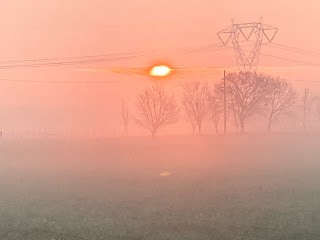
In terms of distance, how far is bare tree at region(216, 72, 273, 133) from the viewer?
7038 centimetres

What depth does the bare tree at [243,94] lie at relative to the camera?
7038 cm

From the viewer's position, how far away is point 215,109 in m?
78.7

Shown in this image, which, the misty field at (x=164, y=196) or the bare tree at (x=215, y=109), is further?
the bare tree at (x=215, y=109)

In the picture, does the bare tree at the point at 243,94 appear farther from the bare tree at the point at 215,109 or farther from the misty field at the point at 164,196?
the misty field at the point at 164,196

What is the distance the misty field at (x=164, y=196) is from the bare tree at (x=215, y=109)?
18.8m

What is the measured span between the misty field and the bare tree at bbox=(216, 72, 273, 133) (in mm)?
14461

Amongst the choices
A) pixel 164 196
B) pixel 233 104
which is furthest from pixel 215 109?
pixel 164 196

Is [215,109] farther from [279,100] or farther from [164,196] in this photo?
[164,196]

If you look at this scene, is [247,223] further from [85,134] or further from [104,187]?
[85,134]

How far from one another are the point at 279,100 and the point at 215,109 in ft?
41.0

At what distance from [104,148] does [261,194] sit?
41825mm

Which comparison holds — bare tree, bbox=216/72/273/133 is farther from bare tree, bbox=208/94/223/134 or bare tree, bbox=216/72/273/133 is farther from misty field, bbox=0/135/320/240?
misty field, bbox=0/135/320/240

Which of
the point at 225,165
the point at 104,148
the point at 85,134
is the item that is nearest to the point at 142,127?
the point at 85,134

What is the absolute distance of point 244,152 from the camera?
54.9 metres
